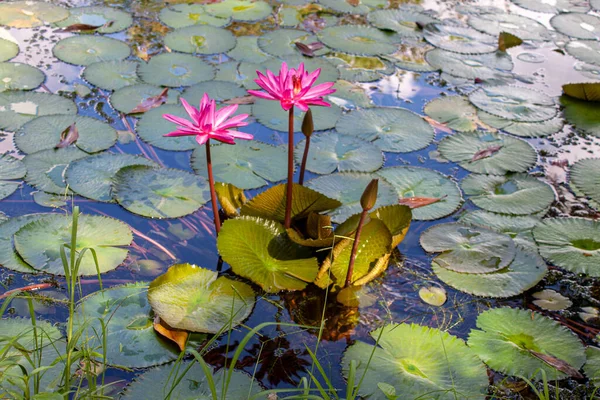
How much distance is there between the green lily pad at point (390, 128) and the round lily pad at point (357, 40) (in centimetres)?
87

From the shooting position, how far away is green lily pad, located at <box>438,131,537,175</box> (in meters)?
3.26

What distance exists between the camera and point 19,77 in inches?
145

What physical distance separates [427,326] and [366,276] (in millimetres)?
315

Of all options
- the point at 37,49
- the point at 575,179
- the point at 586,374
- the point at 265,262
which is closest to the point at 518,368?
the point at 586,374

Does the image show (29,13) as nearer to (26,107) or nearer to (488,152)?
(26,107)

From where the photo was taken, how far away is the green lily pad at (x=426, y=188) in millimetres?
2930

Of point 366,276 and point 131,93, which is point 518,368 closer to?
point 366,276

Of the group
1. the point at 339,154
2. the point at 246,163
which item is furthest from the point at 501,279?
the point at 246,163

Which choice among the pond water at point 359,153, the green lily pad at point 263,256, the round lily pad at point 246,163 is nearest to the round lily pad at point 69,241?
the pond water at point 359,153

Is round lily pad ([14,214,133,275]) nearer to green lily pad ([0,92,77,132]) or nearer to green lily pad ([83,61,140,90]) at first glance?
green lily pad ([0,92,77,132])

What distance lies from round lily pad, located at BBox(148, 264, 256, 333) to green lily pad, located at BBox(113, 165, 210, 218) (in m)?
0.46

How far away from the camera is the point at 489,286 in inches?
100

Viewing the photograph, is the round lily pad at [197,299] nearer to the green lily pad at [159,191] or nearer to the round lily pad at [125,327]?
the round lily pad at [125,327]

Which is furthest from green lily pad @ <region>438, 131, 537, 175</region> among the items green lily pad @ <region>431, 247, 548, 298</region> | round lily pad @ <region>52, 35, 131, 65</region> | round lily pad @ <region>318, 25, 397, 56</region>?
round lily pad @ <region>52, 35, 131, 65</region>
